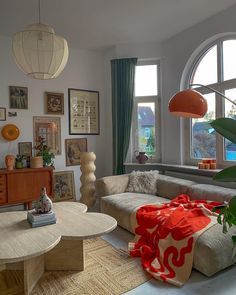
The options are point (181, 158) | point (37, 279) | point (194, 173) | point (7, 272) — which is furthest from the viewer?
point (181, 158)

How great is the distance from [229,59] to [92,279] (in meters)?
3.30

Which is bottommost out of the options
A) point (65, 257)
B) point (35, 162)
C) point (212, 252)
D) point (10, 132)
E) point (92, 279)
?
point (92, 279)

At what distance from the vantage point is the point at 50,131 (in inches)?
170

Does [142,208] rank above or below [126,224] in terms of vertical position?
above

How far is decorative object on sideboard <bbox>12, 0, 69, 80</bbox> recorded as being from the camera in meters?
1.91

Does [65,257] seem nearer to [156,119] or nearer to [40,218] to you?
[40,218]

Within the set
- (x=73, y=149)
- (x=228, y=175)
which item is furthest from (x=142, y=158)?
(x=228, y=175)

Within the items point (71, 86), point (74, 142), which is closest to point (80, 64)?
point (71, 86)

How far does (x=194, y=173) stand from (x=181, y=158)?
450 millimetres

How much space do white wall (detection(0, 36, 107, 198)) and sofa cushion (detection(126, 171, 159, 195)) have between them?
132 centimetres

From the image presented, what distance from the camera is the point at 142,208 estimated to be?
2.82 m

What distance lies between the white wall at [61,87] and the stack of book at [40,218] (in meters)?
2.21

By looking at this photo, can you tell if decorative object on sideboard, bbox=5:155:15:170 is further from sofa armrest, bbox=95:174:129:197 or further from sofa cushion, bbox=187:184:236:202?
sofa cushion, bbox=187:184:236:202

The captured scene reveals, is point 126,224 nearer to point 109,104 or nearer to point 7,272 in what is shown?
point 7,272
